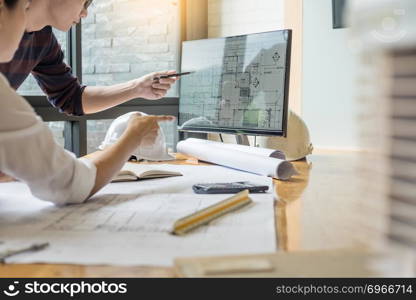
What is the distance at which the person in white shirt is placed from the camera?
0.76 m

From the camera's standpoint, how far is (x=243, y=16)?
2535 mm

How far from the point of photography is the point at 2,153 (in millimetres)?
771

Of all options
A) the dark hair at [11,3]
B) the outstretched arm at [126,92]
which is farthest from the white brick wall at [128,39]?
the dark hair at [11,3]

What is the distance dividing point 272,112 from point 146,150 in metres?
0.44

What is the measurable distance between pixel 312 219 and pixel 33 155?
0.46 meters

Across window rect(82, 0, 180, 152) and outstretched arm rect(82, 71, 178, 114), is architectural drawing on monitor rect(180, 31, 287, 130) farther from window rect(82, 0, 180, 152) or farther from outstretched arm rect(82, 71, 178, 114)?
window rect(82, 0, 180, 152)

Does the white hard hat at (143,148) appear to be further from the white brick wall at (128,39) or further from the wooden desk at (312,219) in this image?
the white brick wall at (128,39)

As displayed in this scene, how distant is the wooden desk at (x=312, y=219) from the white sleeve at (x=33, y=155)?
0.21m

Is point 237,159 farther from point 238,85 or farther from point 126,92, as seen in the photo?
point 126,92

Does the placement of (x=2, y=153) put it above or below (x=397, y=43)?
below

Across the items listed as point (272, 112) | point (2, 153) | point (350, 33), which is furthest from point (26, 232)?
point (272, 112)

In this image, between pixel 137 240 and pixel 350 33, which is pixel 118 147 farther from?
pixel 350 33

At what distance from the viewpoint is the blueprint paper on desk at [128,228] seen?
65cm

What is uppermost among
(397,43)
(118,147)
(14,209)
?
(397,43)
